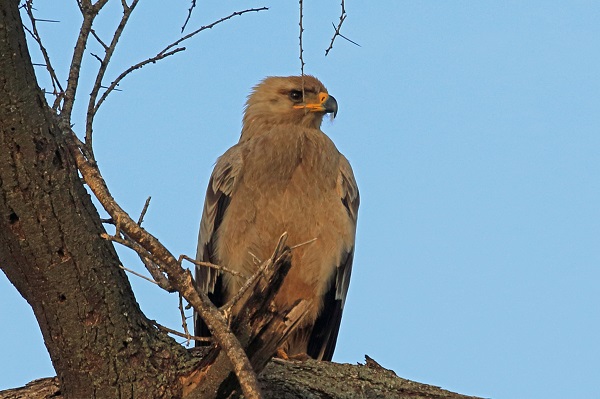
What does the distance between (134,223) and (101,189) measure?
0.68ft

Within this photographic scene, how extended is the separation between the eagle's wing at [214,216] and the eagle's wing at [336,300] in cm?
56

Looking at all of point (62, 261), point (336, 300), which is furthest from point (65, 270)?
point (336, 300)

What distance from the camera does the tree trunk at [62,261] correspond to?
2.61 meters

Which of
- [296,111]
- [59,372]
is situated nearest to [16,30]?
[59,372]

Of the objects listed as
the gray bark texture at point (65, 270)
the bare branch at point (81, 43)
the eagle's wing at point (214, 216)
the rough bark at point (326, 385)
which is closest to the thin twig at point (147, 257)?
the gray bark texture at point (65, 270)

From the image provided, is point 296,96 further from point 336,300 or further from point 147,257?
point 147,257

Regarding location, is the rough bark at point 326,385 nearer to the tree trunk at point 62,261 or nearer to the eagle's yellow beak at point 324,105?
the tree trunk at point 62,261

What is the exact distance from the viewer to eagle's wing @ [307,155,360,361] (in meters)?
4.85

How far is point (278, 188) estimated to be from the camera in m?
4.70

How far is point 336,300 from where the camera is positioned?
4.89 meters

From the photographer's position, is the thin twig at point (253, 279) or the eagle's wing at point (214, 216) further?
the eagle's wing at point (214, 216)

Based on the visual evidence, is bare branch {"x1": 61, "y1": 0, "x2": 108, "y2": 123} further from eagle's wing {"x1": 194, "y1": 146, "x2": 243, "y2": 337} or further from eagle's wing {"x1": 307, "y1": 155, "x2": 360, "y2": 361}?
eagle's wing {"x1": 307, "y1": 155, "x2": 360, "y2": 361}

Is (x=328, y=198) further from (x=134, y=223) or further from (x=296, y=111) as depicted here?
(x=134, y=223)

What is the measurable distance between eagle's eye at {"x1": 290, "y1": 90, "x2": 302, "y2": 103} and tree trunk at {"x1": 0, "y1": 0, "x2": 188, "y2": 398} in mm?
2771
